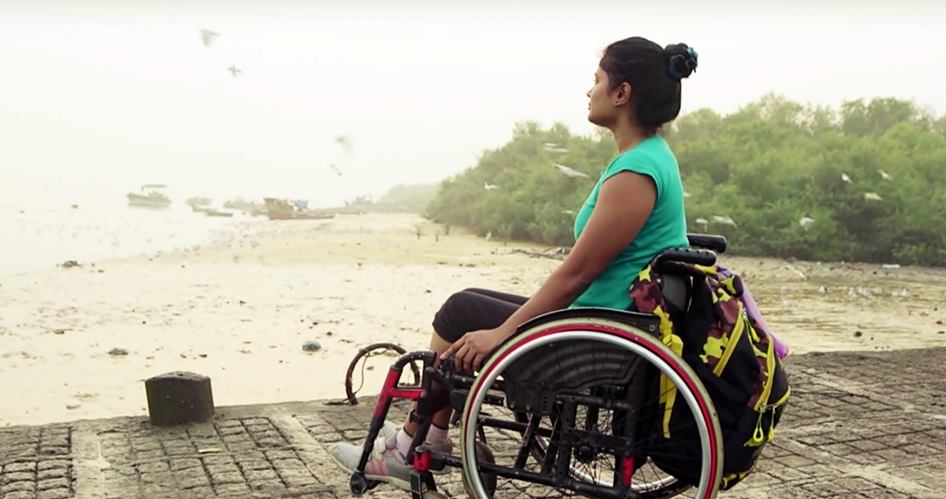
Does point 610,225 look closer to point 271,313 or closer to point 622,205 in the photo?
point 622,205

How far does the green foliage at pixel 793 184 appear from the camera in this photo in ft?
47.9

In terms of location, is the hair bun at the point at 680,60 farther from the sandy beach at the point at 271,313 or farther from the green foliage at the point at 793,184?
the green foliage at the point at 793,184

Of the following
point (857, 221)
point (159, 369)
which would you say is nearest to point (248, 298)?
point (159, 369)

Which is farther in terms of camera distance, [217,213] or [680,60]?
[217,213]

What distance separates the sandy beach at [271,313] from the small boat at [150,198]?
15.0 meters

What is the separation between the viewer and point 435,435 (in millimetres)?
2570

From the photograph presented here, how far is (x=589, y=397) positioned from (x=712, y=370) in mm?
305

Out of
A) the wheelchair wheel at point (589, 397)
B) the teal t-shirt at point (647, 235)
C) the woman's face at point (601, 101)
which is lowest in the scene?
the wheelchair wheel at point (589, 397)

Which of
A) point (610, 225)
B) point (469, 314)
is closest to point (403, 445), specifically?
point (469, 314)

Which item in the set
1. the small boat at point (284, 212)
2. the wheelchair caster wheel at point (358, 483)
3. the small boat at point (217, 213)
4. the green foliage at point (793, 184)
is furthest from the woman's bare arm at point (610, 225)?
the small boat at point (217, 213)

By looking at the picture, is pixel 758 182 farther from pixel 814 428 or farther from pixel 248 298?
pixel 814 428

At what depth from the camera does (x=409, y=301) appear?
31.2ft

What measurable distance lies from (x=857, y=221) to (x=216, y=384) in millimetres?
12492

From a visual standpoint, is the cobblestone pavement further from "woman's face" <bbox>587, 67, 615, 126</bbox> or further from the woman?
"woman's face" <bbox>587, 67, 615, 126</bbox>
